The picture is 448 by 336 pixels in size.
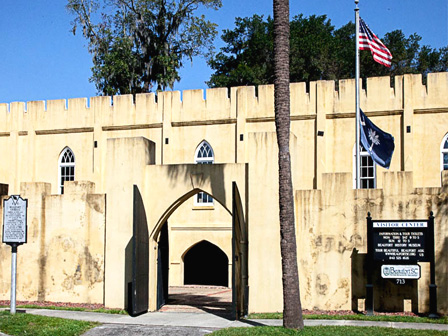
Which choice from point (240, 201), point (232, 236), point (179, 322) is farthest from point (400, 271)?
point (179, 322)

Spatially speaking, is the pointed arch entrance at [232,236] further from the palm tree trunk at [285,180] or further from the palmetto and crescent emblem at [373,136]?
the palmetto and crescent emblem at [373,136]

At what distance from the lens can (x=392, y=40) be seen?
4853cm

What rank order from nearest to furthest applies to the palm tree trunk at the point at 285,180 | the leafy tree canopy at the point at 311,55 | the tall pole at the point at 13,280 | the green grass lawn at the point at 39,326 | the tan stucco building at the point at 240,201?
the palm tree trunk at the point at 285,180
the green grass lawn at the point at 39,326
the tall pole at the point at 13,280
the tan stucco building at the point at 240,201
the leafy tree canopy at the point at 311,55

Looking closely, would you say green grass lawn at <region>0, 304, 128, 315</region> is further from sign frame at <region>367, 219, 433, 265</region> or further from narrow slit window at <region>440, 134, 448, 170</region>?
narrow slit window at <region>440, 134, 448, 170</region>

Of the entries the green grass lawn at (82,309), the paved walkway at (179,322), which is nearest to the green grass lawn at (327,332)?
the paved walkway at (179,322)

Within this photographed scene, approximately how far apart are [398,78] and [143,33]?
19145 mm

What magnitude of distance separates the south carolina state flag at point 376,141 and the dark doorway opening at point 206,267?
12110 mm

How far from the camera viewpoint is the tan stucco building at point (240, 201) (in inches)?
675

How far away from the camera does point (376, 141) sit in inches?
852

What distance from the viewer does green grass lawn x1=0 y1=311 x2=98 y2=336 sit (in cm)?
1467

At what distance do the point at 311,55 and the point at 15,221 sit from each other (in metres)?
31.4

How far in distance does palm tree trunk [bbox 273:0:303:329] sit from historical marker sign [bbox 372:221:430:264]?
306 centimetres

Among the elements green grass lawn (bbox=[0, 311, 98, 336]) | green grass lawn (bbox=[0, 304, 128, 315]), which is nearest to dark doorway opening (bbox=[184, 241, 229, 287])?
green grass lawn (bbox=[0, 304, 128, 315])

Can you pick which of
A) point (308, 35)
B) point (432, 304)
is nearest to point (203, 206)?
point (432, 304)
